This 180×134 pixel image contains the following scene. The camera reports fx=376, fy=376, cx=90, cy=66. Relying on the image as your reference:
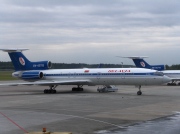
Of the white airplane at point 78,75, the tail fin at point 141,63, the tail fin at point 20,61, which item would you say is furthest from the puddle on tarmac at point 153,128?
the tail fin at point 141,63

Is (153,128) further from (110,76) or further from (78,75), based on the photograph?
(78,75)

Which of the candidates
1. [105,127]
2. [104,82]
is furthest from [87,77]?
[105,127]

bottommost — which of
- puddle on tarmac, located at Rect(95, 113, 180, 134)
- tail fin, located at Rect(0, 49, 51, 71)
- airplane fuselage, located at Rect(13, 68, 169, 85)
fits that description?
puddle on tarmac, located at Rect(95, 113, 180, 134)

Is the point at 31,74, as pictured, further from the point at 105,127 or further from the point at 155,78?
the point at 105,127

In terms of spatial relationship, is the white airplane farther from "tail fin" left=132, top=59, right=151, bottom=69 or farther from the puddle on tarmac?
"tail fin" left=132, top=59, right=151, bottom=69

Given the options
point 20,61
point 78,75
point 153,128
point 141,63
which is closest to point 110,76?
point 78,75

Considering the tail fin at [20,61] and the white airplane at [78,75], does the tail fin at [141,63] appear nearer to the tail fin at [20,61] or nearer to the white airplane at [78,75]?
the white airplane at [78,75]

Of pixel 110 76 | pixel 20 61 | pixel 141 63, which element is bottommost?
pixel 110 76

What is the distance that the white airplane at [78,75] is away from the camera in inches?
1505

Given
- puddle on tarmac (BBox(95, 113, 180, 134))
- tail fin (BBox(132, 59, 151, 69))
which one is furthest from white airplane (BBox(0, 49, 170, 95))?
tail fin (BBox(132, 59, 151, 69))

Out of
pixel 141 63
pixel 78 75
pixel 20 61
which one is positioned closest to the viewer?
pixel 78 75

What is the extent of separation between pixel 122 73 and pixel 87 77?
476 cm

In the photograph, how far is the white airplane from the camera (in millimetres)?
38219

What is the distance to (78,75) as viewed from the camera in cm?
4353
